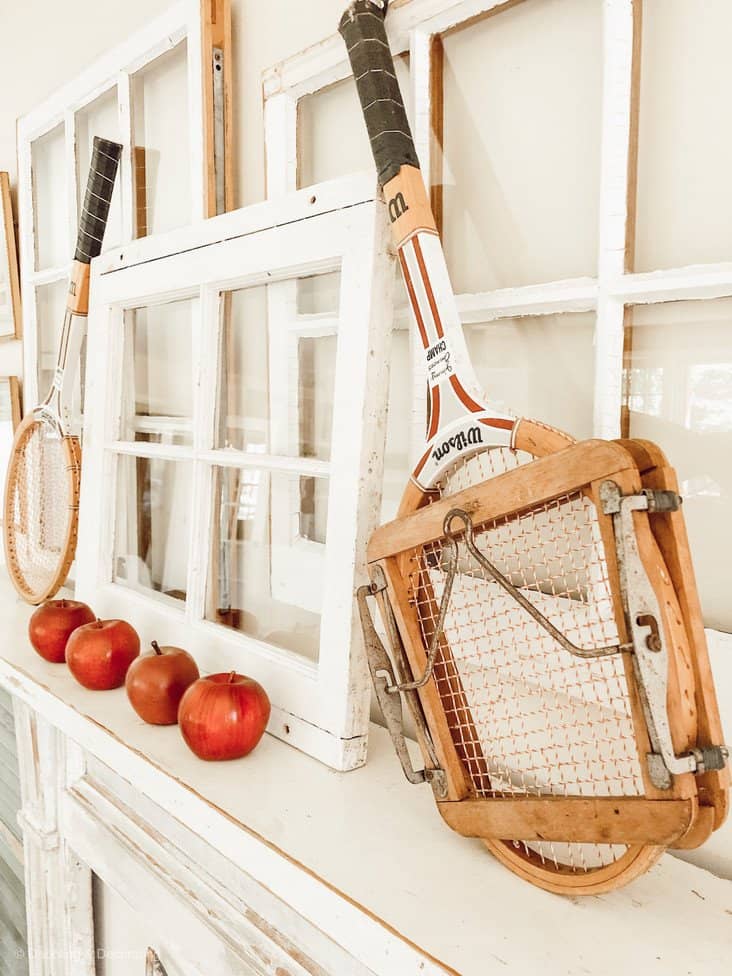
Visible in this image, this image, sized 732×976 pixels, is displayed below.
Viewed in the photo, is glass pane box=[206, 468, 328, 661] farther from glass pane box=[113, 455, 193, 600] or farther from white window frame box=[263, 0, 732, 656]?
white window frame box=[263, 0, 732, 656]

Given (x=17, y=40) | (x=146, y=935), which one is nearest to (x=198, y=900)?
(x=146, y=935)

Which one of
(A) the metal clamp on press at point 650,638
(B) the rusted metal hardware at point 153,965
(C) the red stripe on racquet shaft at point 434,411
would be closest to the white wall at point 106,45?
(C) the red stripe on racquet shaft at point 434,411

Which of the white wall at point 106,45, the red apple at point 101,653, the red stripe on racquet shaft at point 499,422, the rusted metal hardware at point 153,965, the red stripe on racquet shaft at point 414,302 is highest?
the white wall at point 106,45

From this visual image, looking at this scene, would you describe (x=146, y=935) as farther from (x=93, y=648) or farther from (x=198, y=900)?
(x=93, y=648)

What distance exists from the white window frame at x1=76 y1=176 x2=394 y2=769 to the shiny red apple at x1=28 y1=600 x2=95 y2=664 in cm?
8

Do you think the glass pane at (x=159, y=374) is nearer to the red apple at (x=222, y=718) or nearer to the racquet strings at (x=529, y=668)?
the red apple at (x=222, y=718)

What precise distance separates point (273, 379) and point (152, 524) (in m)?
0.46

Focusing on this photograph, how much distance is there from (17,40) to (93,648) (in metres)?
1.53

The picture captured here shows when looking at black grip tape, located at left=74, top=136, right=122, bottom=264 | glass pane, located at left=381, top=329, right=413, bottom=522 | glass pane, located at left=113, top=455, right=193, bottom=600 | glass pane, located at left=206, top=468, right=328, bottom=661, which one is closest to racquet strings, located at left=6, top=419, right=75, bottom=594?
glass pane, located at left=113, top=455, right=193, bottom=600

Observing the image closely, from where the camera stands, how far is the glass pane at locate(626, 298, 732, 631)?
2.26 ft

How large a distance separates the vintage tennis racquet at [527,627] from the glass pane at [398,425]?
167 millimetres

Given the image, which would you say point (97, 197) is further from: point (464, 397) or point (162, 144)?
point (464, 397)

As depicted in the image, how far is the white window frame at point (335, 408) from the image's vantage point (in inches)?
33.1

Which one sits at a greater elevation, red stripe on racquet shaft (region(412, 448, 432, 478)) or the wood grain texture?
red stripe on racquet shaft (region(412, 448, 432, 478))
